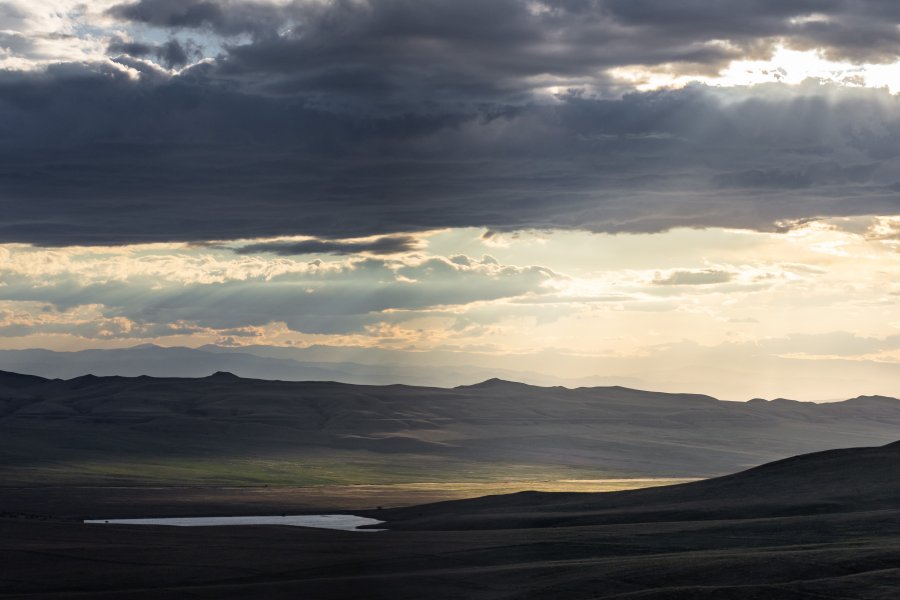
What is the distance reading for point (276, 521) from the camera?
124 meters

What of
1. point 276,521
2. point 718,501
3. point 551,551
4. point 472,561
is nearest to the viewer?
point 472,561

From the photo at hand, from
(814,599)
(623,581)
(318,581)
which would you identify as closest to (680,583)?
(623,581)

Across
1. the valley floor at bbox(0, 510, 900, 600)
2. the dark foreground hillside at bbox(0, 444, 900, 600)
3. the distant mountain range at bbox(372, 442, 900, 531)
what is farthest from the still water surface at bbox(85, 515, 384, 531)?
the valley floor at bbox(0, 510, 900, 600)

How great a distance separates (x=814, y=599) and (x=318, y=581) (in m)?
30.2

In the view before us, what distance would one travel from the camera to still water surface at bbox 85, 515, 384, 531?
118688mm

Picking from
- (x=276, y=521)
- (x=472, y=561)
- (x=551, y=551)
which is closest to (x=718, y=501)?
(x=551, y=551)

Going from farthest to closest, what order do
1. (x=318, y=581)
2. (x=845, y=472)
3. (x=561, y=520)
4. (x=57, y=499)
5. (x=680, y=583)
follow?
(x=57, y=499), (x=845, y=472), (x=561, y=520), (x=318, y=581), (x=680, y=583)

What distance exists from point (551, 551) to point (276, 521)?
157 ft

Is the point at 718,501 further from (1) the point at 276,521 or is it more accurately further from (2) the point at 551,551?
(1) the point at 276,521

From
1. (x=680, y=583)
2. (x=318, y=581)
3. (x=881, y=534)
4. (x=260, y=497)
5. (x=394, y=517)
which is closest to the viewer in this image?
(x=680, y=583)

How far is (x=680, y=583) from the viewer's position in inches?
2515

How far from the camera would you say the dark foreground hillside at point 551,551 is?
6475 centimetres

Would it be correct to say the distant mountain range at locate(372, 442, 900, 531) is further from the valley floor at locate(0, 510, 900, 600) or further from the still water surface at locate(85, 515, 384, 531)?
the valley floor at locate(0, 510, 900, 600)

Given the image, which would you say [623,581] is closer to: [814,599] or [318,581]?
[814,599]
